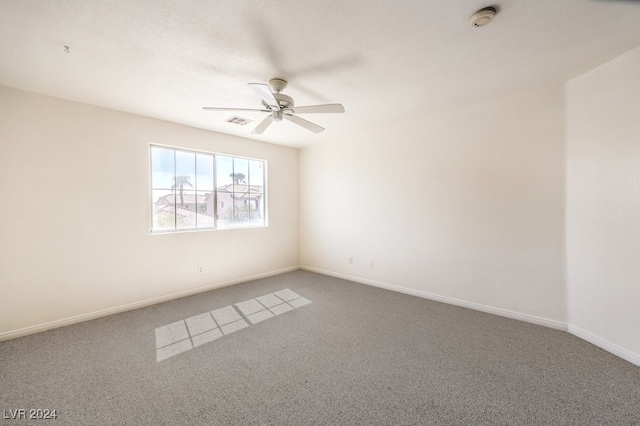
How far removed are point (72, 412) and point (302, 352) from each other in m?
1.60

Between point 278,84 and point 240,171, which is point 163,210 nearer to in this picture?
point 240,171

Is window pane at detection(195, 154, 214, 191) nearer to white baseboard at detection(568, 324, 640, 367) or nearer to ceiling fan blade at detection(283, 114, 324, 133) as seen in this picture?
ceiling fan blade at detection(283, 114, 324, 133)

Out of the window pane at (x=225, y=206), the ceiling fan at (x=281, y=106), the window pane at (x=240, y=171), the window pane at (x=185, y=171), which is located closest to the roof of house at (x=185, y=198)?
the window pane at (x=185, y=171)

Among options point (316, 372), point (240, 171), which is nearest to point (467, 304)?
point (316, 372)

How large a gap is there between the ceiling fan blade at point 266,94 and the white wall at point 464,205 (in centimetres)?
217

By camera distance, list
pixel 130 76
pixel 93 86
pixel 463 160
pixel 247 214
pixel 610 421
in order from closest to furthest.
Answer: pixel 610 421, pixel 130 76, pixel 93 86, pixel 463 160, pixel 247 214

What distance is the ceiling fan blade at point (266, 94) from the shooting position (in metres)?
2.01

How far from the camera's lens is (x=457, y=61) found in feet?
7.20

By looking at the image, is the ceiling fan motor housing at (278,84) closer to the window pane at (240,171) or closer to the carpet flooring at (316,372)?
the window pane at (240,171)

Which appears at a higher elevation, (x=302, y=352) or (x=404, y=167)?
(x=404, y=167)

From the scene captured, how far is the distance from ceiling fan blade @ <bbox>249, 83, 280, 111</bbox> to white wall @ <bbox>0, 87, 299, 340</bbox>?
81.9 inches

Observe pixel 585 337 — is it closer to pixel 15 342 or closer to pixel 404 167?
pixel 404 167

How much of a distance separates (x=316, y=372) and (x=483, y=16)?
9.33ft

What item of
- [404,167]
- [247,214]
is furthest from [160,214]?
[404,167]
